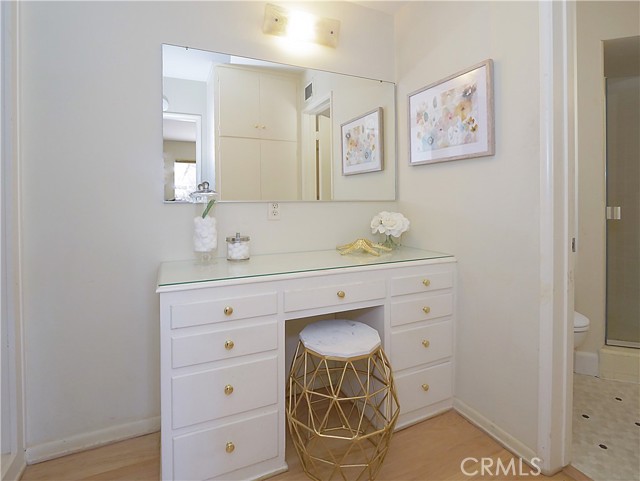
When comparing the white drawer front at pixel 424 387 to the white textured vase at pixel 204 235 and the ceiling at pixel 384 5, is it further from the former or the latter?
the ceiling at pixel 384 5

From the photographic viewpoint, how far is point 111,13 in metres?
1.51

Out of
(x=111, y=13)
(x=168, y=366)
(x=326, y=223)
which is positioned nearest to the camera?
(x=168, y=366)

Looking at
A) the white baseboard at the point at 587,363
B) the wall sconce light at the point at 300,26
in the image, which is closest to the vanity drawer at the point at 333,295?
the wall sconce light at the point at 300,26

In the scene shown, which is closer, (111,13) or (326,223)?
(111,13)

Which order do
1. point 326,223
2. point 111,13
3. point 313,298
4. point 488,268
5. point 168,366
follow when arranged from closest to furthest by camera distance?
point 168,366 → point 313,298 → point 111,13 → point 488,268 → point 326,223

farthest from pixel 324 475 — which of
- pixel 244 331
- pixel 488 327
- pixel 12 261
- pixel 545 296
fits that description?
pixel 12 261

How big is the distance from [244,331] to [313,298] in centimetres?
31

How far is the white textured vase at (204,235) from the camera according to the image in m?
1.56

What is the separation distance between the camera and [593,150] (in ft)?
7.18

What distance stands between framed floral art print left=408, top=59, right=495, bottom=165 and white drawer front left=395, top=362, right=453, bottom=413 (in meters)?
1.11

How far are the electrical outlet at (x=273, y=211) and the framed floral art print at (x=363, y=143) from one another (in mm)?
496

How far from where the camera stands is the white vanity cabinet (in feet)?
3.91

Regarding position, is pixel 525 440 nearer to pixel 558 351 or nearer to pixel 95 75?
pixel 558 351

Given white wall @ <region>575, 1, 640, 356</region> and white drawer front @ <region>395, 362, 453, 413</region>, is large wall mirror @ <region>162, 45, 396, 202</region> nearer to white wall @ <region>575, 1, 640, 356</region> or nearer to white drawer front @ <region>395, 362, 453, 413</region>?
white drawer front @ <region>395, 362, 453, 413</region>
